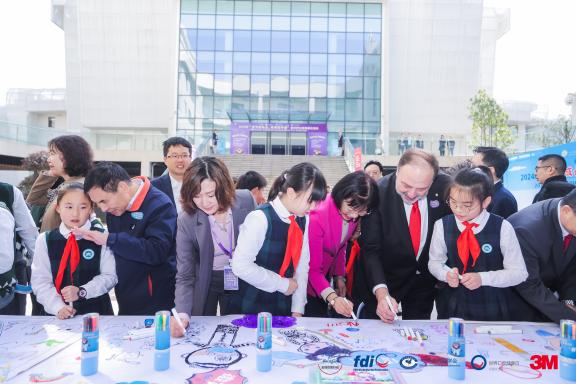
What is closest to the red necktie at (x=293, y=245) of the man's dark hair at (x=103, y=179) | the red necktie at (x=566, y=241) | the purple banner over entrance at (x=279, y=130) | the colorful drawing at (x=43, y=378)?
the man's dark hair at (x=103, y=179)

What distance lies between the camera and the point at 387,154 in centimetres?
2056

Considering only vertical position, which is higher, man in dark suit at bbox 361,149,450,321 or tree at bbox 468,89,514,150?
tree at bbox 468,89,514,150

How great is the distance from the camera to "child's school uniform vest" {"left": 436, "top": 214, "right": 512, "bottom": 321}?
2.40m

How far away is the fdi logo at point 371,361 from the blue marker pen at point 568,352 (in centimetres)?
67

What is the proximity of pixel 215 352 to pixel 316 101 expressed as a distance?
2390 cm

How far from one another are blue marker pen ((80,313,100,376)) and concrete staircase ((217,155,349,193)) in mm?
15546

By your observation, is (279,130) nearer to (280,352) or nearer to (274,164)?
(274,164)

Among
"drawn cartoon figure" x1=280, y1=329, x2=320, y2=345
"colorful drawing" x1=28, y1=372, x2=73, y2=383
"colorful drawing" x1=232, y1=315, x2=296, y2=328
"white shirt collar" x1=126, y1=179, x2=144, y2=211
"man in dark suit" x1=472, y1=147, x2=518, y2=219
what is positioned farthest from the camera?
"man in dark suit" x1=472, y1=147, x2=518, y2=219

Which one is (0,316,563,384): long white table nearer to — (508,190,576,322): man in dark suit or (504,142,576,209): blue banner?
(508,190,576,322): man in dark suit

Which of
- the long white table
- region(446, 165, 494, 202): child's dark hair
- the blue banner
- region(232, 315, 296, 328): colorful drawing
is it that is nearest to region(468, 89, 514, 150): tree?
the blue banner

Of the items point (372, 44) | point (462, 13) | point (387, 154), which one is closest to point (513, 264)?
point (387, 154)

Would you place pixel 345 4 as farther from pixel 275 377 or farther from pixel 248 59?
pixel 275 377

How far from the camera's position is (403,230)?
2.81 metres

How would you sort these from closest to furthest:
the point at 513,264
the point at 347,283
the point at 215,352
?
the point at 215,352
the point at 513,264
the point at 347,283
